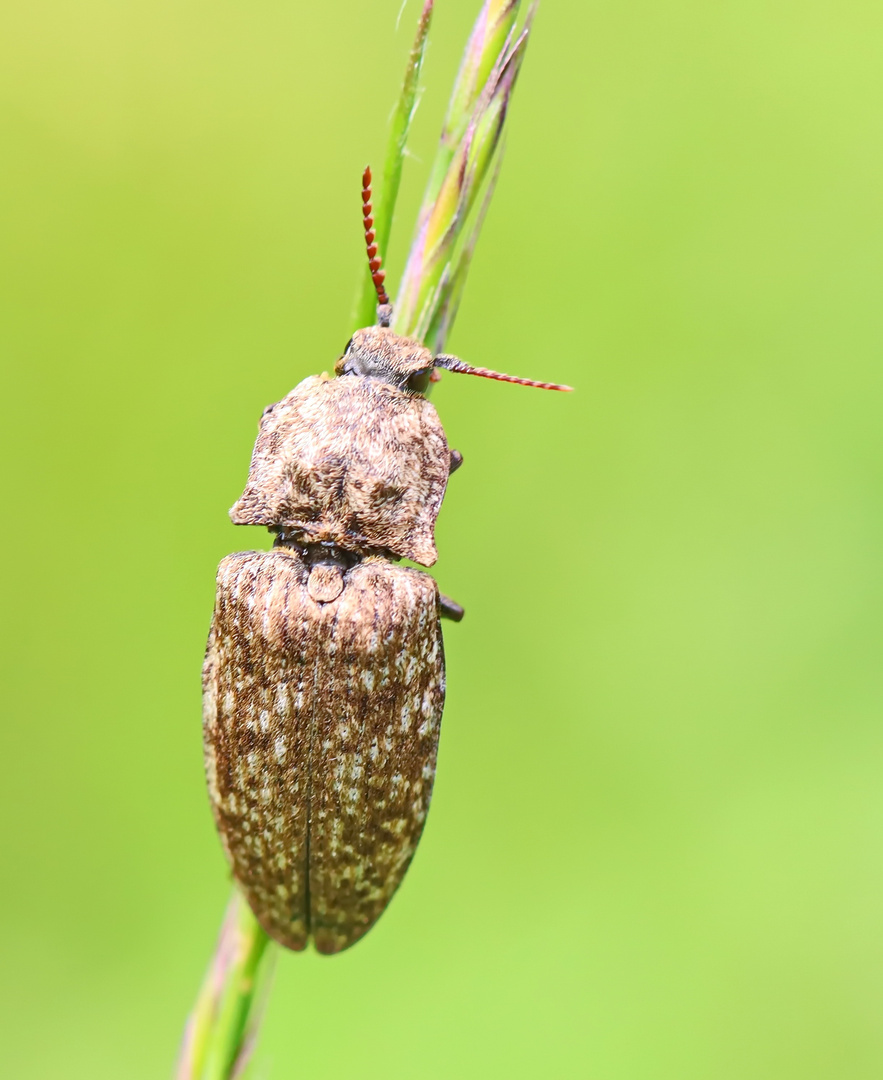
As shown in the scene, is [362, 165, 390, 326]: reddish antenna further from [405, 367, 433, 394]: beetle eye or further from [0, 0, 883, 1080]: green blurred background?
[0, 0, 883, 1080]: green blurred background

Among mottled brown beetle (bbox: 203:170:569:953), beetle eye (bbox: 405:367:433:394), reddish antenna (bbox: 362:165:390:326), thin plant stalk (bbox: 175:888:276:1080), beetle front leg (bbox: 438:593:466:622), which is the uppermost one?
reddish antenna (bbox: 362:165:390:326)

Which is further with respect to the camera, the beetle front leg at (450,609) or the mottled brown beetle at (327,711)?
the beetle front leg at (450,609)

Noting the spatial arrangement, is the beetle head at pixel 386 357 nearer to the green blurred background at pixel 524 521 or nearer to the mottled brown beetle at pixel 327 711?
the mottled brown beetle at pixel 327 711

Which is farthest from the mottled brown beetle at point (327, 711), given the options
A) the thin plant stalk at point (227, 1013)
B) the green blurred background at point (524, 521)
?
the green blurred background at point (524, 521)

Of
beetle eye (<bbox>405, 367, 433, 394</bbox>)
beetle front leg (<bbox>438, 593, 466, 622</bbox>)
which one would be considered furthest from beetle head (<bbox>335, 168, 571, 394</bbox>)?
beetle front leg (<bbox>438, 593, 466, 622</bbox>)

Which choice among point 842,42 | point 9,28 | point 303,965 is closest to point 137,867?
point 303,965

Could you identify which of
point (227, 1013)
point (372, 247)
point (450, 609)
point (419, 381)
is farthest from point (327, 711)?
point (372, 247)
